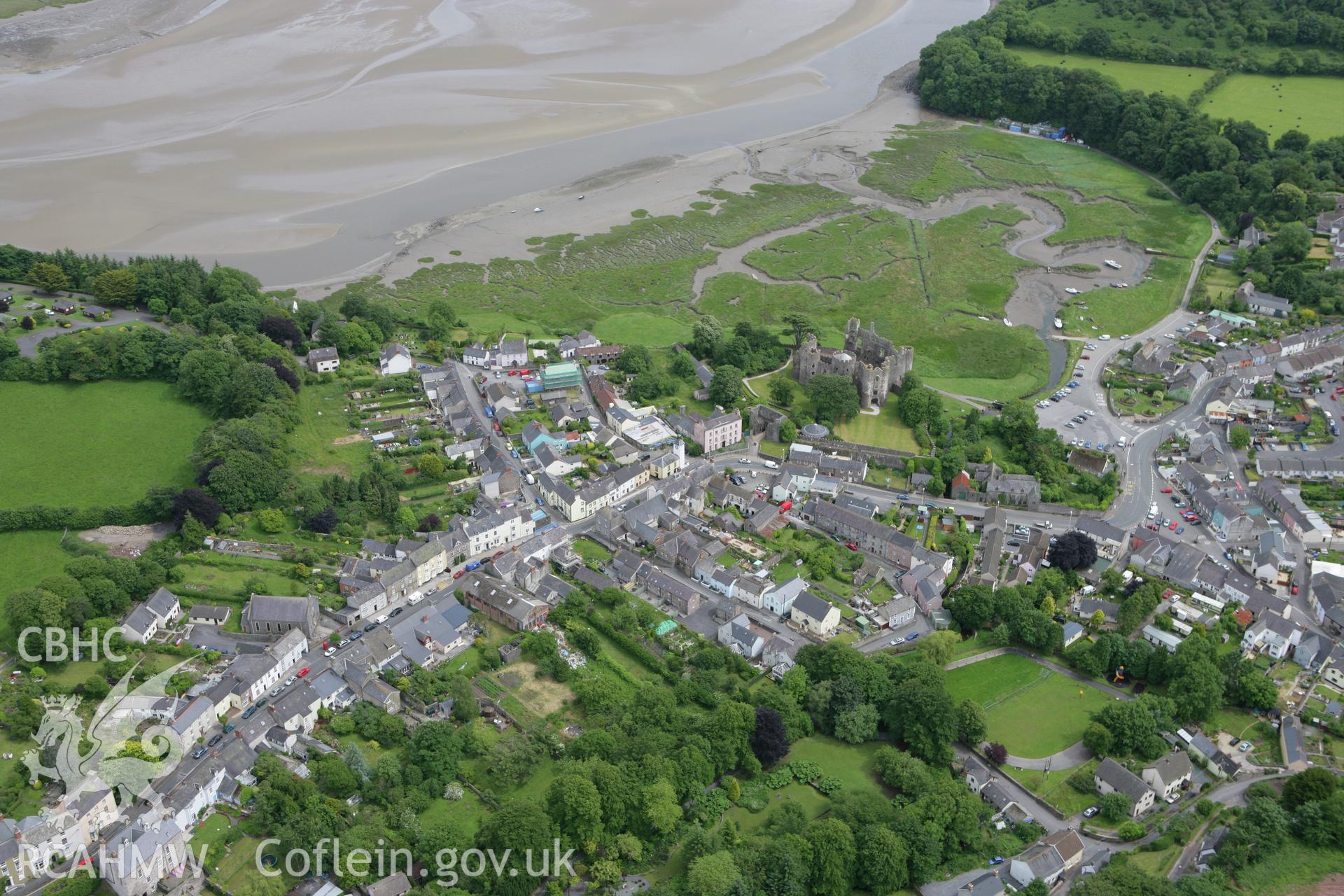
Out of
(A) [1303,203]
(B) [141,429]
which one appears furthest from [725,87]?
(B) [141,429]

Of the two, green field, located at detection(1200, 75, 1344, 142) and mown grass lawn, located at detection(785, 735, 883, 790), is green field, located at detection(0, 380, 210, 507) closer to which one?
mown grass lawn, located at detection(785, 735, 883, 790)

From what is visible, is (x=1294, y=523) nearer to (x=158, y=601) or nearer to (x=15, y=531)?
(x=158, y=601)

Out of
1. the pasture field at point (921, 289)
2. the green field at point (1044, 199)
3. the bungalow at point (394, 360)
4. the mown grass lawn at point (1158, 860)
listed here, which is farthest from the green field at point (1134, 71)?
the mown grass lawn at point (1158, 860)

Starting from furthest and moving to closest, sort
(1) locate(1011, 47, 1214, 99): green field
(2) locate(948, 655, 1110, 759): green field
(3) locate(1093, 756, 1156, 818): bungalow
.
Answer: (1) locate(1011, 47, 1214, 99): green field
(2) locate(948, 655, 1110, 759): green field
(3) locate(1093, 756, 1156, 818): bungalow

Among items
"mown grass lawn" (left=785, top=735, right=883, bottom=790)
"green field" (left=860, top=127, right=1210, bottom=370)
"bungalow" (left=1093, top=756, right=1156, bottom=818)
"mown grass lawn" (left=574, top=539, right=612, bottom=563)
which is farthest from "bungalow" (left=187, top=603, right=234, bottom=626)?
"green field" (left=860, top=127, right=1210, bottom=370)

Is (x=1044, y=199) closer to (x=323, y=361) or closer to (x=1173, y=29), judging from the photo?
(x=1173, y=29)

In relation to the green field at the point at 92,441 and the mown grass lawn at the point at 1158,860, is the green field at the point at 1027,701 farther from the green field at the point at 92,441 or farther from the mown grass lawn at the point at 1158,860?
the green field at the point at 92,441

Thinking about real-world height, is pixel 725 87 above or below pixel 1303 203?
above
